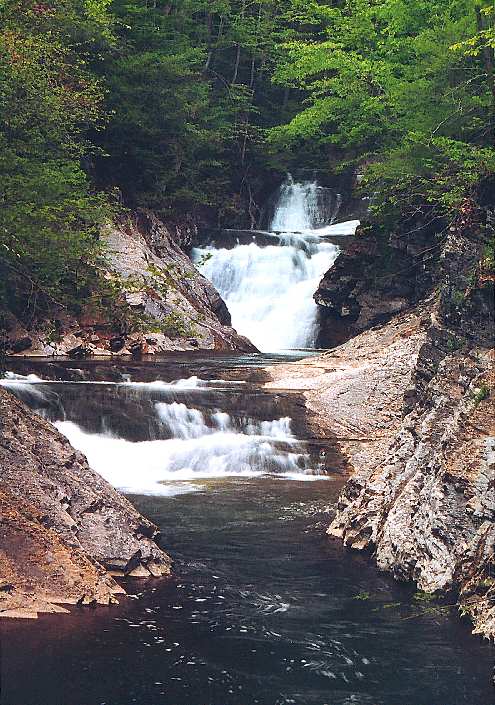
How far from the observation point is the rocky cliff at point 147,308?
26984mm

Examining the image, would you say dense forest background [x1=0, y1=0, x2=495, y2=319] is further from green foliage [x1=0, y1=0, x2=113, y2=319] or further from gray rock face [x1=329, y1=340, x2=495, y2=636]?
gray rock face [x1=329, y1=340, x2=495, y2=636]

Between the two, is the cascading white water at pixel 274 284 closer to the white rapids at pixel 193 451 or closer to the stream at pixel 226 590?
the stream at pixel 226 590

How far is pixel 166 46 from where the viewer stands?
38.9 m

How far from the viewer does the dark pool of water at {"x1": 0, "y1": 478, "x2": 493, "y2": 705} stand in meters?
7.93

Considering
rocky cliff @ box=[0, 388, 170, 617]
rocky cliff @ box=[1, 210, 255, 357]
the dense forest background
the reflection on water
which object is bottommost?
the reflection on water

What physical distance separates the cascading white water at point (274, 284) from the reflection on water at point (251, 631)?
18590mm

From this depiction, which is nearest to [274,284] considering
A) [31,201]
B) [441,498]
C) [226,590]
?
[31,201]

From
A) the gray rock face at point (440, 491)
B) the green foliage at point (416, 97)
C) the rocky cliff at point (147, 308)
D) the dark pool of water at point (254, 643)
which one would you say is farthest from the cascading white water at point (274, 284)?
the dark pool of water at point (254, 643)

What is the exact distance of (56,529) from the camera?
10078 mm

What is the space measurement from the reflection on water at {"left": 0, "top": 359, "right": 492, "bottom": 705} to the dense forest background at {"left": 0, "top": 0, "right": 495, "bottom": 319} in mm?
3953

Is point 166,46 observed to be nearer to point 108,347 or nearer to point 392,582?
point 108,347

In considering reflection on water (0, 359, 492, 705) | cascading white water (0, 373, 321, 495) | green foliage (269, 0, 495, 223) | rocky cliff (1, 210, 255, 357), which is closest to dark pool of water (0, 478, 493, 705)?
reflection on water (0, 359, 492, 705)

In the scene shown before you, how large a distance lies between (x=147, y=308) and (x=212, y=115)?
14484 mm

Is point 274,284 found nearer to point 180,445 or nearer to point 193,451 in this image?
point 180,445
